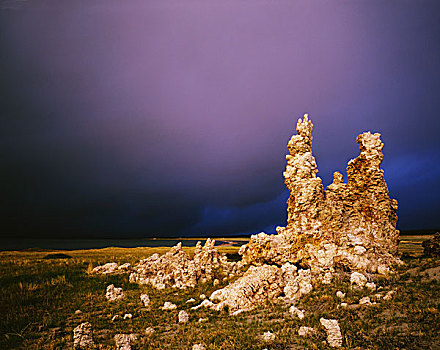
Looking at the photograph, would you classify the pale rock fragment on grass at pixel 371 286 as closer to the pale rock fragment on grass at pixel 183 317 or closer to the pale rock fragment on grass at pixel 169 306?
the pale rock fragment on grass at pixel 183 317

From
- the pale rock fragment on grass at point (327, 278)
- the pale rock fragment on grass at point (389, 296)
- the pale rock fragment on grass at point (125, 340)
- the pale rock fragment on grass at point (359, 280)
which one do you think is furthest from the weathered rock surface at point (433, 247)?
the pale rock fragment on grass at point (125, 340)

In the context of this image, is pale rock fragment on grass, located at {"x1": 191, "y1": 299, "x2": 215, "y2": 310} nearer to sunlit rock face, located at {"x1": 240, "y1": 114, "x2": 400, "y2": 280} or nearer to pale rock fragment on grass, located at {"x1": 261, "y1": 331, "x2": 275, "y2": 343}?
pale rock fragment on grass, located at {"x1": 261, "y1": 331, "x2": 275, "y2": 343}

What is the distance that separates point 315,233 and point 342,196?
567 centimetres

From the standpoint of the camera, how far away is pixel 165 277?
22.9m

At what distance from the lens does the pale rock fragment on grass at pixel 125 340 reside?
10.7 metres

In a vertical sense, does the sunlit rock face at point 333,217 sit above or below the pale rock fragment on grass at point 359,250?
above

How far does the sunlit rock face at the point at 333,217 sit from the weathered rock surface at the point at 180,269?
383 centimetres

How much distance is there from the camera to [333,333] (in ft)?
34.4

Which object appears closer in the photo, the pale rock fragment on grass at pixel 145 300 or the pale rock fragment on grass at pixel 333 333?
the pale rock fragment on grass at pixel 333 333

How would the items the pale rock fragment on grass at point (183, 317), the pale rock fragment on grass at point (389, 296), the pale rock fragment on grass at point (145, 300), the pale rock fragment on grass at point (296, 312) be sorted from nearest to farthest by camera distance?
the pale rock fragment on grass at point (296, 312), the pale rock fragment on grass at point (389, 296), the pale rock fragment on grass at point (183, 317), the pale rock fragment on grass at point (145, 300)

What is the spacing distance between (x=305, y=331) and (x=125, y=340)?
8545 millimetres

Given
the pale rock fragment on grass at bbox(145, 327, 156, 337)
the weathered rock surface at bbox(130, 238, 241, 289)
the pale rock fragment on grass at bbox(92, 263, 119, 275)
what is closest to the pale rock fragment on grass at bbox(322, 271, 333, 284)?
the weathered rock surface at bbox(130, 238, 241, 289)

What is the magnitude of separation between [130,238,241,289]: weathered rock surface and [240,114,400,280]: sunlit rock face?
3.83m

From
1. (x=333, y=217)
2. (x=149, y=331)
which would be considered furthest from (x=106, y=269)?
(x=333, y=217)
